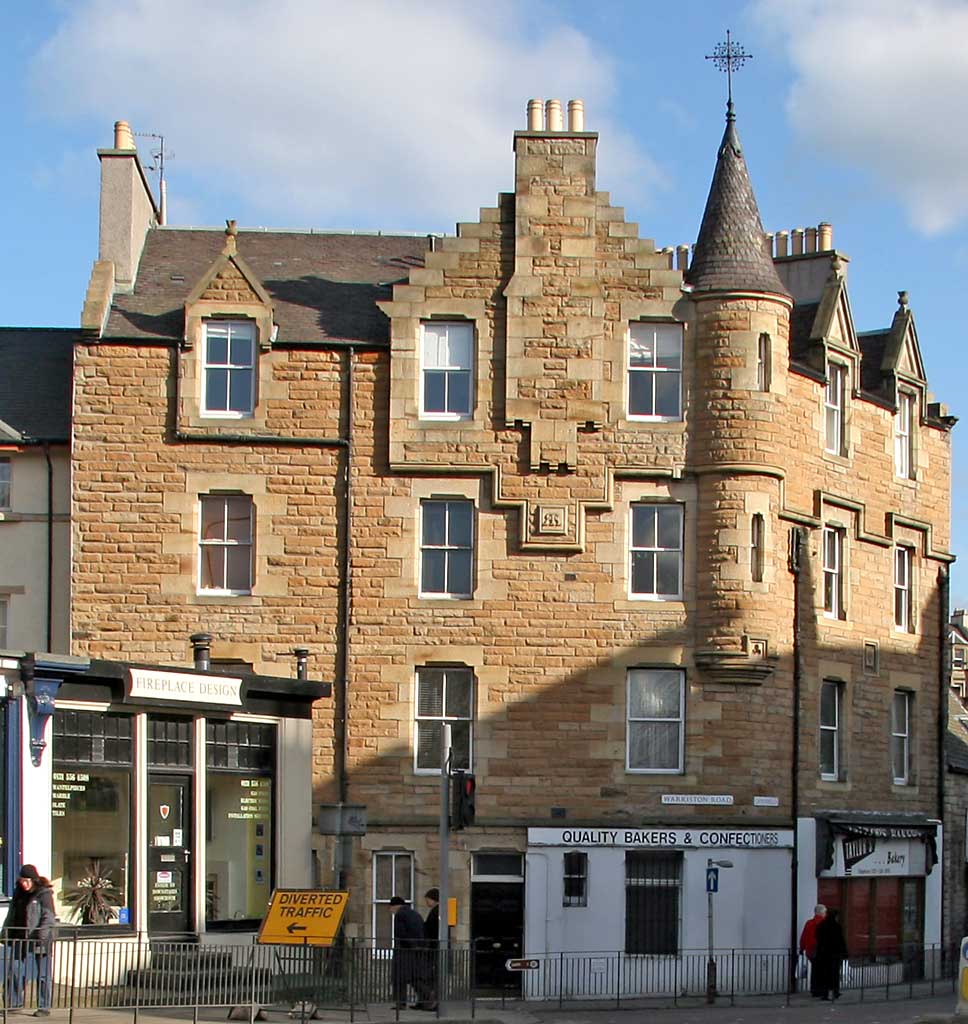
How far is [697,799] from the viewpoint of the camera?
116ft

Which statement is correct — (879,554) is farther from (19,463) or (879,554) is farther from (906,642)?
(19,463)

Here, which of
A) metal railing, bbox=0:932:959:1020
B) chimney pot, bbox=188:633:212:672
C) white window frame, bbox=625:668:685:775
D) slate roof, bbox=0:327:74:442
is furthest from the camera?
slate roof, bbox=0:327:74:442

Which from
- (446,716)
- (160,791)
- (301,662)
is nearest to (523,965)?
(446,716)

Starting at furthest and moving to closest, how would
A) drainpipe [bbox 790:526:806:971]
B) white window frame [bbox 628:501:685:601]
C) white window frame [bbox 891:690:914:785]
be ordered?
1. white window frame [bbox 891:690:914:785]
2. drainpipe [bbox 790:526:806:971]
3. white window frame [bbox 628:501:685:601]

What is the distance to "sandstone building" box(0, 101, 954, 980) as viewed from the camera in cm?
3516

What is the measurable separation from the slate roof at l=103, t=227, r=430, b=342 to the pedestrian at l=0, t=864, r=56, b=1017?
13.1 meters

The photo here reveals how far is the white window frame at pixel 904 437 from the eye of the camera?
4128 cm

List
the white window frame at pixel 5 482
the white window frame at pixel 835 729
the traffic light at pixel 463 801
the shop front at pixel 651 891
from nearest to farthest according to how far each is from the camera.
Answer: the traffic light at pixel 463 801
the shop front at pixel 651 891
the white window frame at pixel 5 482
the white window frame at pixel 835 729

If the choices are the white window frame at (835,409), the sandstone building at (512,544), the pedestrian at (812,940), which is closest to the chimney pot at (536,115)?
the sandstone building at (512,544)

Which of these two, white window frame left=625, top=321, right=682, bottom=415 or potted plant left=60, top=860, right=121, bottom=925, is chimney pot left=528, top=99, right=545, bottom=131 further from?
potted plant left=60, top=860, right=121, bottom=925

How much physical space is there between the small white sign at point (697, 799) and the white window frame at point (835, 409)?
7.51 m

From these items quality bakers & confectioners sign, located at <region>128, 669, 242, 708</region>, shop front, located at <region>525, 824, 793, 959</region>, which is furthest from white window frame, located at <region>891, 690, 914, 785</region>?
quality bakers & confectioners sign, located at <region>128, 669, 242, 708</region>

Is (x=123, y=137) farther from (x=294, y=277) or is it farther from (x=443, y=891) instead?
(x=443, y=891)

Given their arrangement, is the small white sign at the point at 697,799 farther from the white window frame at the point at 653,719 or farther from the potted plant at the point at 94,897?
the potted plant at the point at 94,897
